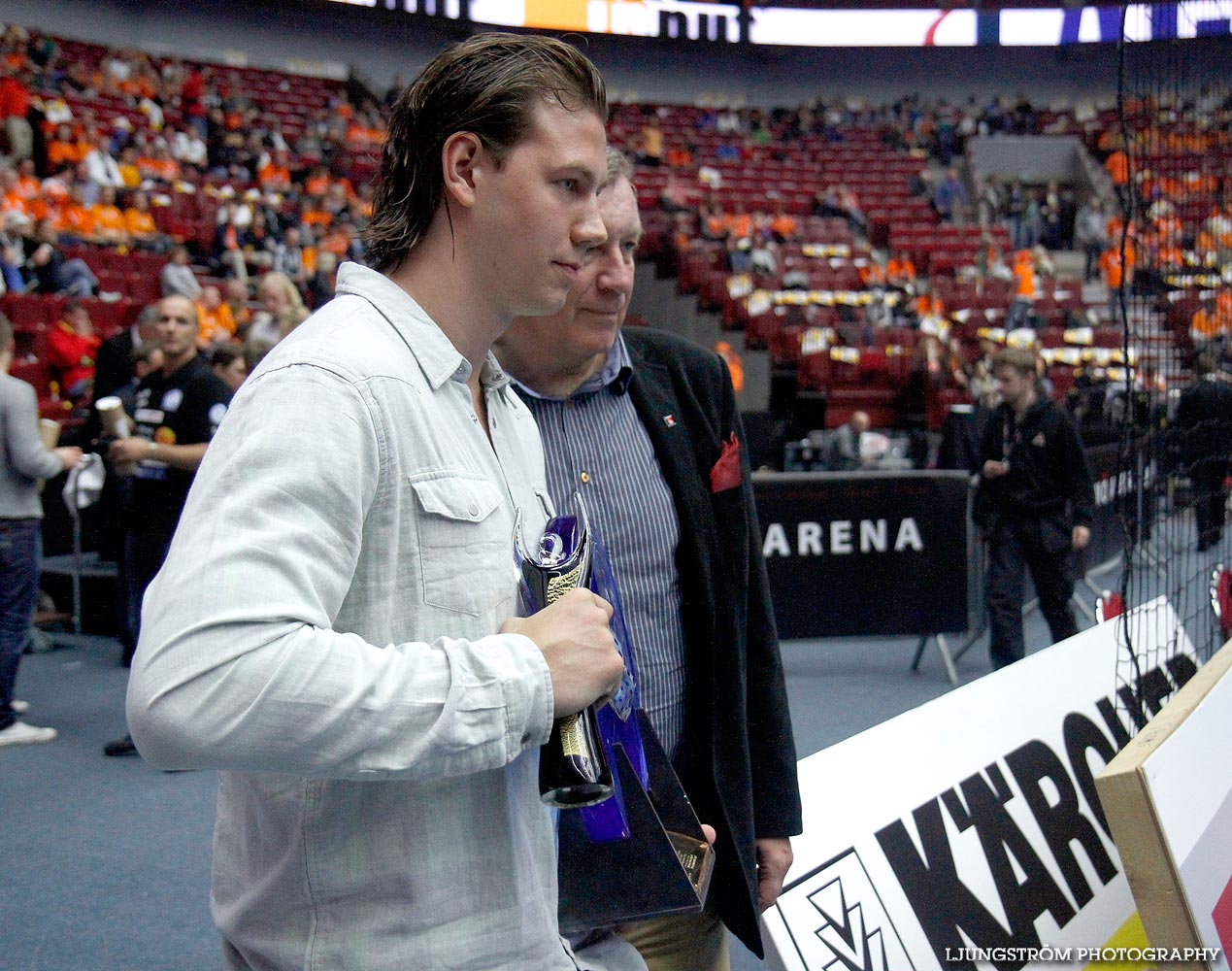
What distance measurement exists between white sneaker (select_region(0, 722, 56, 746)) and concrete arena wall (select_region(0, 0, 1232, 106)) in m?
20.1

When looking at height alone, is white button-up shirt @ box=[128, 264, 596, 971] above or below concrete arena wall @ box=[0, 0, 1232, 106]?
below

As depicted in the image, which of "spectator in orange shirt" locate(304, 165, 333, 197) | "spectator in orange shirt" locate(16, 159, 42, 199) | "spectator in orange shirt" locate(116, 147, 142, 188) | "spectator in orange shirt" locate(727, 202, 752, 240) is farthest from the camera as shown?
"spectator in orange shirt" locate(727, 202, 752, 240)

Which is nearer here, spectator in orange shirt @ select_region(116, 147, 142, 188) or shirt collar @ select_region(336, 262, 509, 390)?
shirt collar @ select_region(336, 262, 509, 390)

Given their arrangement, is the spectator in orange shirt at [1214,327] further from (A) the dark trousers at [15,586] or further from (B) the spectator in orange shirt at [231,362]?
(A) the dark trousers at [15,586]

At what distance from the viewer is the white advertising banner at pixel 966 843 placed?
195 centimetres

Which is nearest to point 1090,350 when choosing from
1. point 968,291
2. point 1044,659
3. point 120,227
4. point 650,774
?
point 968,291

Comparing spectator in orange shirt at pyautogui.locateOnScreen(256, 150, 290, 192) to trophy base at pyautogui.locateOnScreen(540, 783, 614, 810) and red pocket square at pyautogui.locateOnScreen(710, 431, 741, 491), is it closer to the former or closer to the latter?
red pocket square at pyautogui.locateOnScreen(710, 431, 741, 491)

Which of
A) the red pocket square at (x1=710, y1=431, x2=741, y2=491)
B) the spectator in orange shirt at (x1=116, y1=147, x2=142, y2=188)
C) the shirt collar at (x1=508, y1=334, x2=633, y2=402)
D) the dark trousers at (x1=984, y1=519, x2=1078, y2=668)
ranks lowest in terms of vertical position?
the dark trousers at (x1=984, y1=519, x2=1078, y2=668)

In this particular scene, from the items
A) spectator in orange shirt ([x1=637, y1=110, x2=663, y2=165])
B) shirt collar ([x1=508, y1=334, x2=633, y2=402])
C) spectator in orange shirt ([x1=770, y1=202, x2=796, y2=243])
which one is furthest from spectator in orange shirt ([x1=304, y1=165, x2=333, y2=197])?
shirt collar ([x1=508, y1=334, x2=633, y2=402])

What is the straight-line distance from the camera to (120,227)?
40.2 feet

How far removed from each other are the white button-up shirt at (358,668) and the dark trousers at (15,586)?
384 cm

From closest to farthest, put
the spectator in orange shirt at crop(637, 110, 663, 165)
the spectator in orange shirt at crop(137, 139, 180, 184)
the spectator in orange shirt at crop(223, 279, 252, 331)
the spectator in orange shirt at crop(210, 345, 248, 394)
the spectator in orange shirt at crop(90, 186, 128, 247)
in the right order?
the spectator in orange shirt at crop(210, 345, 248, 394), the spectator in orange shirt at crop(223, 279, 252, 331), the spectator in orange shirt at crop(90, 186, 128, 247), the spectator in orange shirt at crop(137, 139, 180, 184), the spectator in orange shirt at crop(637, 110, 663, 165)

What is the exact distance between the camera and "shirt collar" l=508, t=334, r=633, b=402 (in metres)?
1.80

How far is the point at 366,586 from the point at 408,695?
11 centimetres
